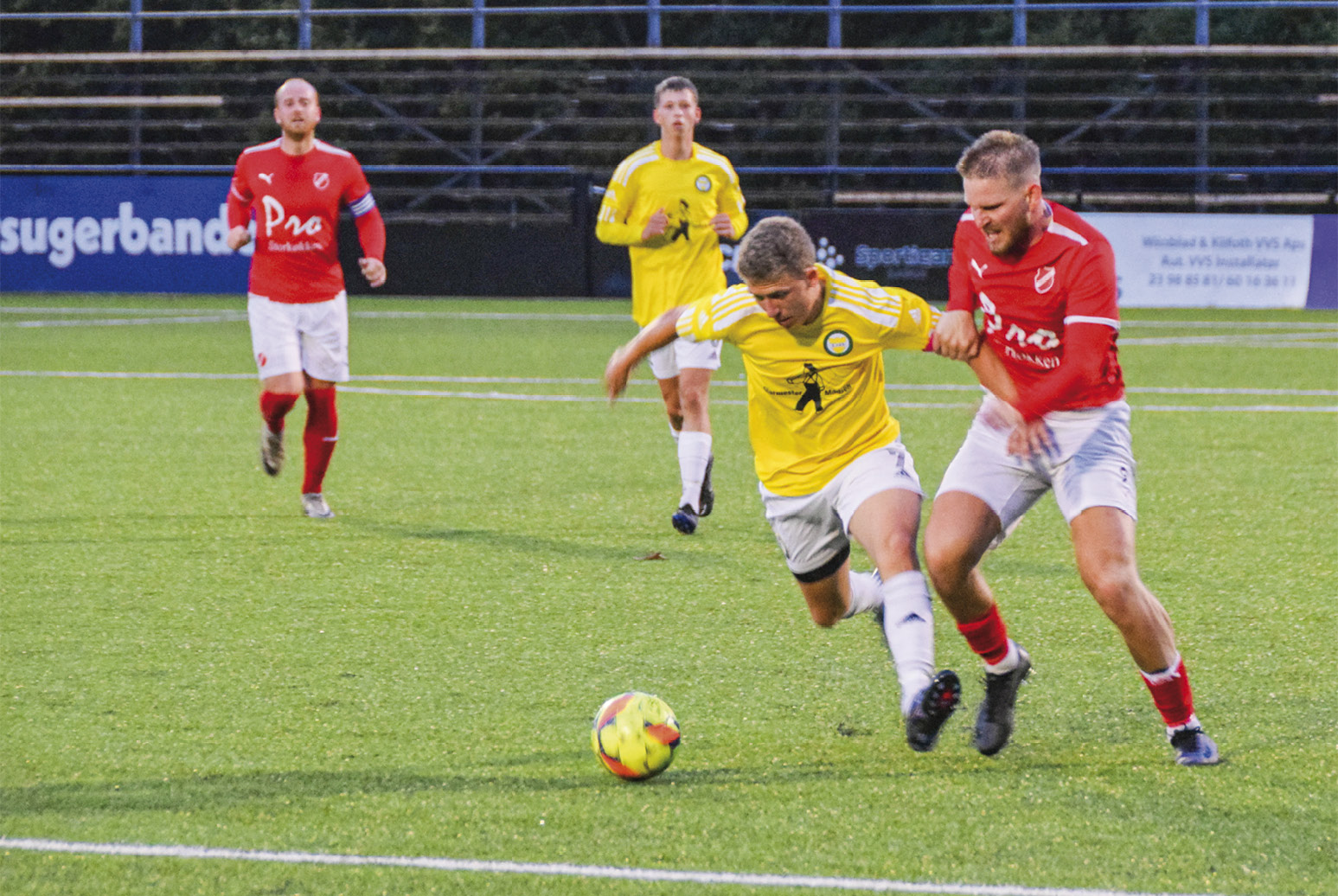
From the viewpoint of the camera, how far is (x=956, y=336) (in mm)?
4562

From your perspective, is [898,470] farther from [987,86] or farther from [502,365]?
[987,86]

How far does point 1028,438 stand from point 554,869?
169cm

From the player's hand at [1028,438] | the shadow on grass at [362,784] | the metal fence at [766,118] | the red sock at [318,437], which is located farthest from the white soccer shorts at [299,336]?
the metal fence at [766,118]

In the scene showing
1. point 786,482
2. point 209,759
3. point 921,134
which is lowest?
point 209,759

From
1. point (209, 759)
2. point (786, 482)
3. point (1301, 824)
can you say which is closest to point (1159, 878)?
point (1301, 824)

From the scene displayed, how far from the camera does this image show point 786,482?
5.03m

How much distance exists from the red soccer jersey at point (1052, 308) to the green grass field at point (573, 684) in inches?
39.4

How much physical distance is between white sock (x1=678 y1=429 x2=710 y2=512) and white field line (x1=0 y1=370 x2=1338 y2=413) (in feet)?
15.3

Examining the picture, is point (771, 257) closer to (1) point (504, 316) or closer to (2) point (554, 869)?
(2) point (554, 869)

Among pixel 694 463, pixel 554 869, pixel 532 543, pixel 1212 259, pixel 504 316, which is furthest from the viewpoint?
pixel 1212 259

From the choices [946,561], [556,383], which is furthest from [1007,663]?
[556,383]

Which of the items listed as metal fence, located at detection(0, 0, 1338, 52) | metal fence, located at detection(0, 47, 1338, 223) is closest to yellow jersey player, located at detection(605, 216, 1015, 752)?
metal fence, located at detection(0, 47, 1338, 223)

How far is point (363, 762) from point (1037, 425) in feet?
6.55

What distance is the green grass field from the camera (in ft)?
12.5
